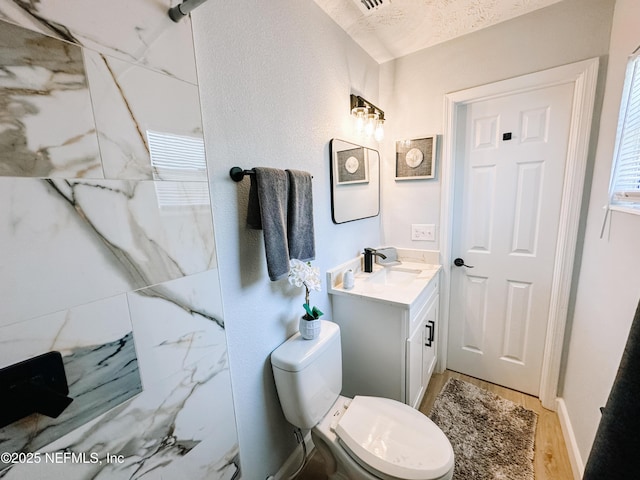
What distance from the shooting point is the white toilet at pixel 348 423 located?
955mm

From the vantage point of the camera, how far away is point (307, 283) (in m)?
1.20

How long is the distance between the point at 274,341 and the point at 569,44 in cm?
226

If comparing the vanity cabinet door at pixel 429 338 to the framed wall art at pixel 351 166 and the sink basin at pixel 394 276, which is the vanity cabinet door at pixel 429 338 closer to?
the sink basin at pixel 394 276

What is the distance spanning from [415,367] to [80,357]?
150 cm

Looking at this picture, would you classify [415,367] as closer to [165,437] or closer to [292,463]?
[292,463]

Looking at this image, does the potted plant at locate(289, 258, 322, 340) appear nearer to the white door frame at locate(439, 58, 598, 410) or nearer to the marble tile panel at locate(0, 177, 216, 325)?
the marble tile panel at locate(0, 177, 216, 325)

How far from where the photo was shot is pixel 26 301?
21.3 inches

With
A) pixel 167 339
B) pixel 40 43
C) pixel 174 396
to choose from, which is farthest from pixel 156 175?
pixel 174 396

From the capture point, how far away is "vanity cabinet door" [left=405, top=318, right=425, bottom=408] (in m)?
1.40

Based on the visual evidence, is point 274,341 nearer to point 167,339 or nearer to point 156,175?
point 167,339

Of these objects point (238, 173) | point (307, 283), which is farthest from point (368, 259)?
point (238, 173)

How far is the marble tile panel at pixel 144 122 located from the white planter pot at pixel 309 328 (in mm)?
778

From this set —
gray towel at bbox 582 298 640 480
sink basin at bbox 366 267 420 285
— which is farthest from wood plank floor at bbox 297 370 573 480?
gray towel at bbox 582 298 640 480

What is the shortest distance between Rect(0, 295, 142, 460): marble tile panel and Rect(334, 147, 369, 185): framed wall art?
126cm
